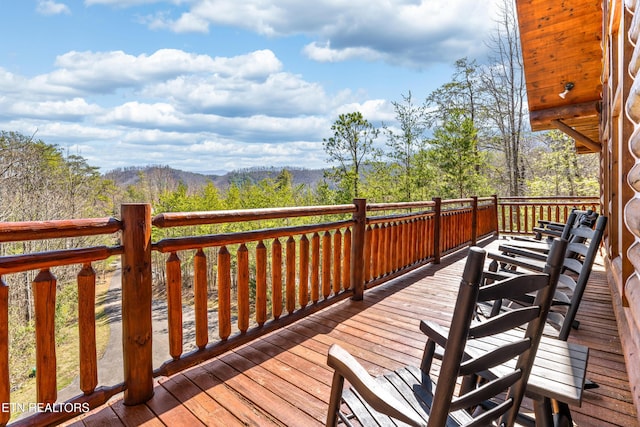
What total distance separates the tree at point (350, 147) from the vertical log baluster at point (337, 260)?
584 inches

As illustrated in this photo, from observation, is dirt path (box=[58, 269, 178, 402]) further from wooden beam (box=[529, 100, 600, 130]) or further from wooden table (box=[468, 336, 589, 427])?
wooden table (box=[468, 336, 589, 427])

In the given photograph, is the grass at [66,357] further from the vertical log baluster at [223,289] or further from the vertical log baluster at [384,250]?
the vertical log baluster at [223,289]

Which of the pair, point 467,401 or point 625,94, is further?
point 625,94

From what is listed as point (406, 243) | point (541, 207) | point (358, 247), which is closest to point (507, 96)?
point (541, 207)

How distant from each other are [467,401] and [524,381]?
0.33m

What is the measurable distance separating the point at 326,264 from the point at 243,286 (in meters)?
1.04

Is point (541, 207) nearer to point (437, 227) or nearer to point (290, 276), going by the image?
point (437, 227)

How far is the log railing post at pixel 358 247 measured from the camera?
132 inches

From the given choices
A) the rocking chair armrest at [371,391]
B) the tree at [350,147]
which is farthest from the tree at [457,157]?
the rocking chair armrest at [371,391]

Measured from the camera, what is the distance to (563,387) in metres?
1.14

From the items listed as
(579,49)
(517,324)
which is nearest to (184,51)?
(579,49)

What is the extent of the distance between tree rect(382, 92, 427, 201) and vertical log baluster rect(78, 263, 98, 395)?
52.2ft

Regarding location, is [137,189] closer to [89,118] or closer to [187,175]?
[187,175]

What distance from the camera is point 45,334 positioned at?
4.99 ft
